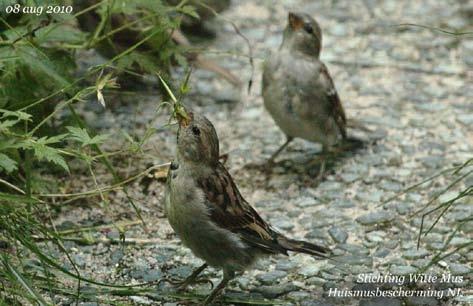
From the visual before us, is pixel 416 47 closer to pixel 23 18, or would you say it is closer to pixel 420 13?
pixel 420 13

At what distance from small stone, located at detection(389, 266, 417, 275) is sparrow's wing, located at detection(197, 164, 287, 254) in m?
0.62

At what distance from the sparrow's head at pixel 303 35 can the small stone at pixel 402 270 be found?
1.79m

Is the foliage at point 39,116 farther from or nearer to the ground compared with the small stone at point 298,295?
farther from the ground

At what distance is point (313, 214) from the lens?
524 centimetres

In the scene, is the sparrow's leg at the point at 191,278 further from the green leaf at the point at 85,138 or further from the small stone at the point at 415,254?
the small stone at the point at 415,254

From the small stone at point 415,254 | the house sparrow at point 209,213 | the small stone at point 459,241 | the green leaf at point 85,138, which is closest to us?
the green leaf at point 85,138

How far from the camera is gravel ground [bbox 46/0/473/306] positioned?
4.52m

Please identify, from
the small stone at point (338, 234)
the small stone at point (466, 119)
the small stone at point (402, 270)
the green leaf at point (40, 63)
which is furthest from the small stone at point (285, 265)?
the small stone at point (466, 119)

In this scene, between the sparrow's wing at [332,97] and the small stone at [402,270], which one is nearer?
the small stone at [402,270]

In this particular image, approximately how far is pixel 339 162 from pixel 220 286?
193 centimetres

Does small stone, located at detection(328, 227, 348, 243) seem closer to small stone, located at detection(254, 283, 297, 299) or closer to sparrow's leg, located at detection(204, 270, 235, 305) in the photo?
small stone, located at detection(254, 283, 297, 299)

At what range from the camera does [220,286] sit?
421 centimetres

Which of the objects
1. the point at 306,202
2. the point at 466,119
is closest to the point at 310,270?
the point at 306,202

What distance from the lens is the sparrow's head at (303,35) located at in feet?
A: 19.2
